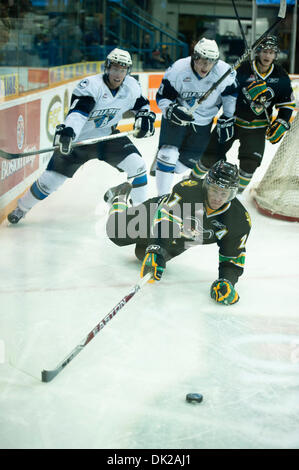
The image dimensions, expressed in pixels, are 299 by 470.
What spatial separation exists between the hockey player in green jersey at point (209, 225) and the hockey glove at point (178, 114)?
54cm

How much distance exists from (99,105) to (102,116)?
3.0 inches

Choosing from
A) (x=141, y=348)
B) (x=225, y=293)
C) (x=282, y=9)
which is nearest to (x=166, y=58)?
(x=282, y=9)

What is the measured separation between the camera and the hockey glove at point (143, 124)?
261 centimetres

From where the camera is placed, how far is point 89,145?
2643 mm

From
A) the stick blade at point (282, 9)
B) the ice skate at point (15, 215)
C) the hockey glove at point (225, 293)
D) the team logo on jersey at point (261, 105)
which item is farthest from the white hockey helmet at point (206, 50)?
the ice skate at point (15, 215)

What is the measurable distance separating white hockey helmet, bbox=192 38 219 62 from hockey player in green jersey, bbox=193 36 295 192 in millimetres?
216

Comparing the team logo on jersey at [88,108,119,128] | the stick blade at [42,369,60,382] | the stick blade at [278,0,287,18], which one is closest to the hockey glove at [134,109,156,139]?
the team logo on jersey at [88,108,119,128]

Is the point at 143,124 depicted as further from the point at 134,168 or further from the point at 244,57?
the point at 244,57

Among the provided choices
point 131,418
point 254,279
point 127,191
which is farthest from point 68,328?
point 127,191

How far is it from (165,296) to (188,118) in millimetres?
908

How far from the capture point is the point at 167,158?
8.99ft

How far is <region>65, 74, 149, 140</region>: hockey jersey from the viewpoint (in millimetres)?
2469

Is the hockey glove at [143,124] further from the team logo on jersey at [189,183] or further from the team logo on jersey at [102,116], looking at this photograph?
the team logo on jersey at [189,183]

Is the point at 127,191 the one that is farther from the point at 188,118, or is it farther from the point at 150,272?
the point at 150,272
